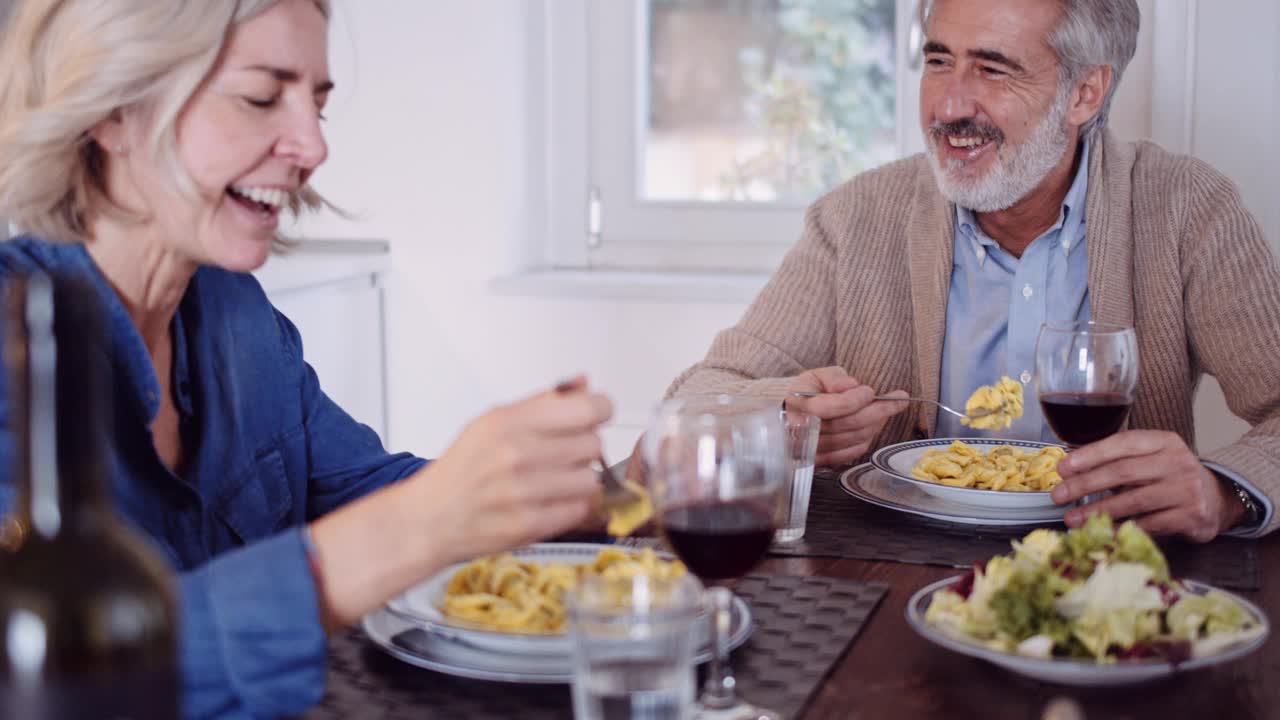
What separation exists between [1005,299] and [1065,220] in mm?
163

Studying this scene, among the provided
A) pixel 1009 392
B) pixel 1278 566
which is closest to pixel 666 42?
pixel 1009 392

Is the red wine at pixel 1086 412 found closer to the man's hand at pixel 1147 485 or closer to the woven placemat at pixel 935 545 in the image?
the man's hand at pixel 1147 485

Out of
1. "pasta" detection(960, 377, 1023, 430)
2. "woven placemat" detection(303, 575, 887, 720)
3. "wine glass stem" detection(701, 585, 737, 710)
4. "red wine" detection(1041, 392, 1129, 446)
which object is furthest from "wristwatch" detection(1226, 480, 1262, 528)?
"wine glass stem" detection(701, 585, 737, 710)

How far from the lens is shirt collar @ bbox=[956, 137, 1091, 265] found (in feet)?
7.36

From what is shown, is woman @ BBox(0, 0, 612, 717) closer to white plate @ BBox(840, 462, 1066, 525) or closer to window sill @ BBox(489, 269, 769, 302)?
white plate @ BBox(840, 462, 1066, 525)

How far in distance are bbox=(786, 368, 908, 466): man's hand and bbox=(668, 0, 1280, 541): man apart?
0.11 m

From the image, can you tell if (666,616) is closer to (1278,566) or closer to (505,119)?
(1278,566)

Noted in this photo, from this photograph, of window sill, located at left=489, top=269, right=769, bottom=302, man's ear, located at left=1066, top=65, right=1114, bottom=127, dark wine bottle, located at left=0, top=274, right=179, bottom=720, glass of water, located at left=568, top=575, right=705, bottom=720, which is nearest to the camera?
dark wine bottle, located at left=0, top=274, right=179, bottom=720

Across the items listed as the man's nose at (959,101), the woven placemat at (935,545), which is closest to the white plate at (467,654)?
the woven placemat at (935,545)

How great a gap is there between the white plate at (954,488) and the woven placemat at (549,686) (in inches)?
12.2

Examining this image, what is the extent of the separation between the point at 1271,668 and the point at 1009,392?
0.70 meters

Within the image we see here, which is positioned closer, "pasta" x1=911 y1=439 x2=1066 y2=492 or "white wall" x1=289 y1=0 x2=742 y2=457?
"pasta" x1=911 y1=439 x2=1066 y2=492

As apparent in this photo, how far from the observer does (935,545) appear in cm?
145

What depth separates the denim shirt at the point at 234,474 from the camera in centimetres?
93
